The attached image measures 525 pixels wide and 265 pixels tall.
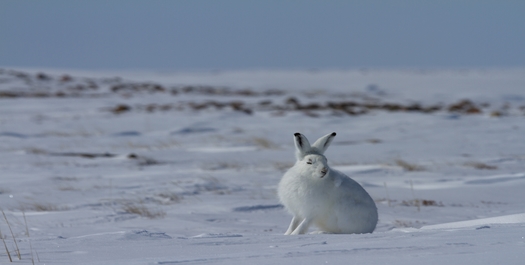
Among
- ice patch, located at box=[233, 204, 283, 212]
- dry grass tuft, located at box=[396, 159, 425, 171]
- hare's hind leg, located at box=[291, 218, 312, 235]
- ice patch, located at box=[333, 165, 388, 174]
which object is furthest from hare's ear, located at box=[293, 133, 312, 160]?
dry grass tuft, located at box=[396, 159, 425, 171]

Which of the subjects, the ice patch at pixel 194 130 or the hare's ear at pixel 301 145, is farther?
the ice patch at pixel 194 130

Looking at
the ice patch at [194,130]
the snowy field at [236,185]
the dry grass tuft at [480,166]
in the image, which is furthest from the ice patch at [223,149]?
the dry grass tuft at [480,166]

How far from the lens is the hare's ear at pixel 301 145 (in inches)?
186

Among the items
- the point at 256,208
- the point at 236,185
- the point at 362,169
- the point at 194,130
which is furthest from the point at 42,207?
the point at 194,130

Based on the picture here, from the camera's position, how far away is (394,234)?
4.09 m

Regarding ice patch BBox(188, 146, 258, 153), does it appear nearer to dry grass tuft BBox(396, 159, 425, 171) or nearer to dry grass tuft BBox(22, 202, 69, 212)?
dry grass tuft BBox(396, 159, 425, 171)

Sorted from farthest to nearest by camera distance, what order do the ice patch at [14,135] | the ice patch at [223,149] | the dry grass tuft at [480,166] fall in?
the ice patch at [14,135] → the ice patch at [223,149] → the dry grass tuft at [480,166]

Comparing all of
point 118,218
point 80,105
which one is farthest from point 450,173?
point 80,105

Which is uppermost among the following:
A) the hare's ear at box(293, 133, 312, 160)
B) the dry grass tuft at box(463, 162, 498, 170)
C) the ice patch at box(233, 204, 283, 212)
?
the hare's ear at box(293, 133, 312, 160)

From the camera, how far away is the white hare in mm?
4707

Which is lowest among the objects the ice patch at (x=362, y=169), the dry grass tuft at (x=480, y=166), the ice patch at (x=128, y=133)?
the ice patch at (x=128, y=133)

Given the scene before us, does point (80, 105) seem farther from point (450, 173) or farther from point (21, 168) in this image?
point (450, 173)

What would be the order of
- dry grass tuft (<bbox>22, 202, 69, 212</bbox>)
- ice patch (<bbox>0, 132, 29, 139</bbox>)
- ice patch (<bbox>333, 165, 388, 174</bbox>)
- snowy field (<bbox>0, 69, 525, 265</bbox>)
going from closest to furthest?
snowy field (<bbox>0, 69, 525, 265</bbox>), dry grass tuft (<bbox>22, 202, 69, 212</bbox>), ice patch (<bbox>333, 165, 388, 174</bbox>), ice patch (<bbox>0, 132, 29, 139</bbox>)

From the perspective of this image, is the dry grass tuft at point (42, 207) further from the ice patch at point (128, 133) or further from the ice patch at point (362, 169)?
the ice patch at point (128, 133)
